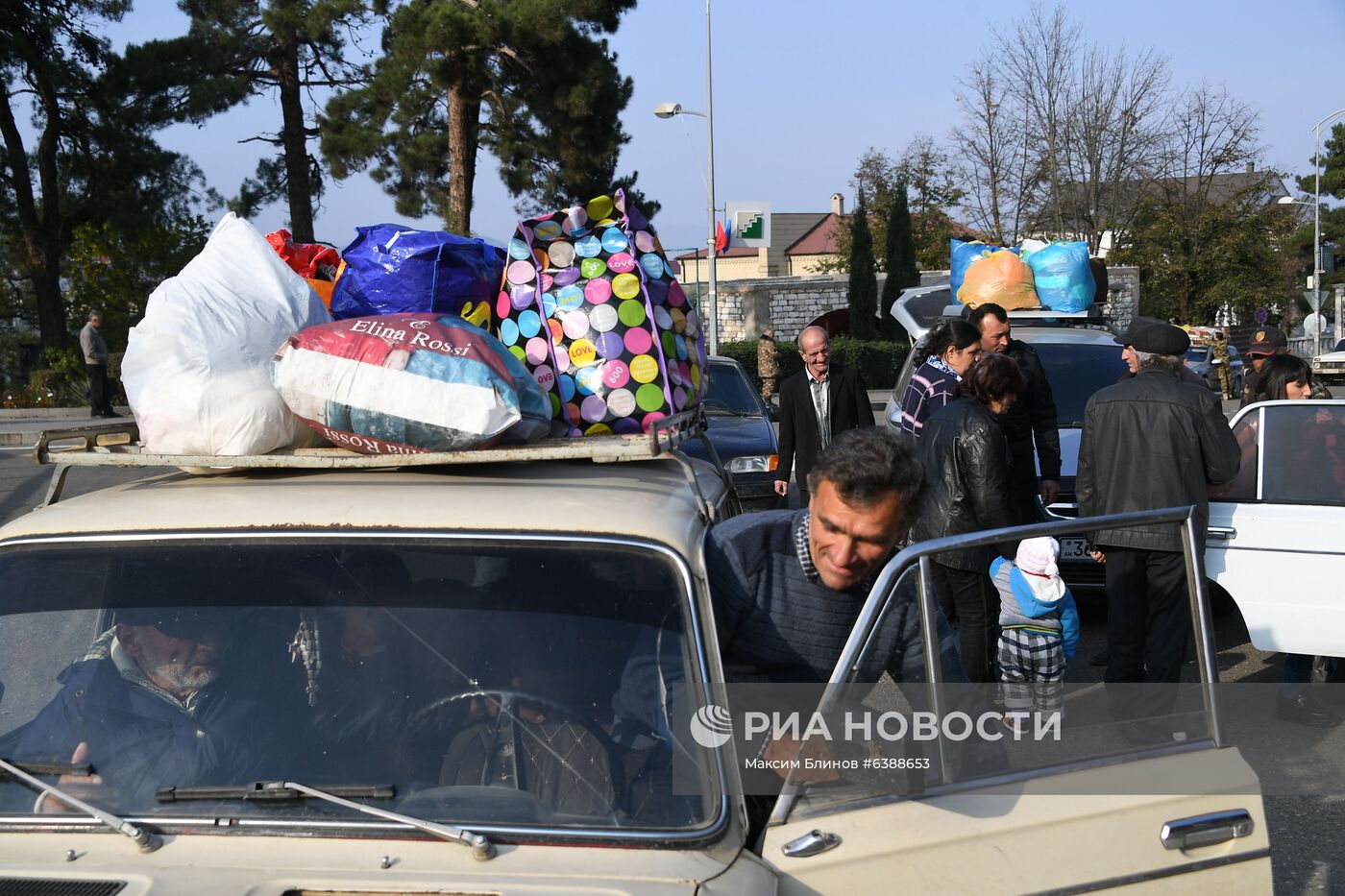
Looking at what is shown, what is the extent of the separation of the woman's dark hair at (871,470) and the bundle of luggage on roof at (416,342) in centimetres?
71

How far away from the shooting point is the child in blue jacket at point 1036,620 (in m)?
3.01

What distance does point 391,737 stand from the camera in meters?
2.21

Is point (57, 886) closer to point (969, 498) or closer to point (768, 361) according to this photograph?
point (969, 498)

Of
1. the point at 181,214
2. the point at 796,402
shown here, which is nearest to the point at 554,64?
the point at 181,214

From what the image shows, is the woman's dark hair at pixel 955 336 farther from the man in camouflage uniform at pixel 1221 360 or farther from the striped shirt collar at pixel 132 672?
the man in camouflage uniform at pixel 1221 360

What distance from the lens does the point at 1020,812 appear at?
218cm

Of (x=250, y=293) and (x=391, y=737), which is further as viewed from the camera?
(x=250, y=293)

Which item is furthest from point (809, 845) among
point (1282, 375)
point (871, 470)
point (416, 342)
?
point (1282, 375)

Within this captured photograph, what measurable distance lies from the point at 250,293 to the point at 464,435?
2.61ft

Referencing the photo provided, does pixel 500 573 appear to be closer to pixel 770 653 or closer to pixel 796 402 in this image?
pixel 770 653

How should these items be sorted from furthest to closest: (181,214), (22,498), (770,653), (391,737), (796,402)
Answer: (181,214) < (22,498) < (796,402) < (770,653) < (391,737)

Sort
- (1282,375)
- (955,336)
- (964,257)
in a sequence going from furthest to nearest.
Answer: (964,257), (1282,375), (955,336)

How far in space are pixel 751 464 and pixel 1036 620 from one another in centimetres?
621

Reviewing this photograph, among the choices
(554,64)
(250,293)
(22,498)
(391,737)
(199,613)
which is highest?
(554,64)
